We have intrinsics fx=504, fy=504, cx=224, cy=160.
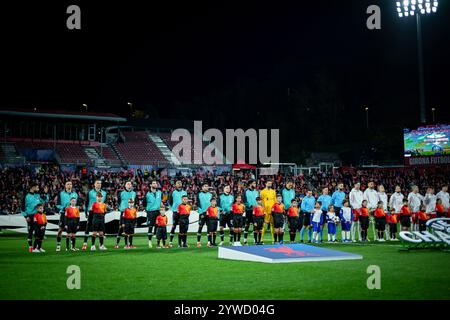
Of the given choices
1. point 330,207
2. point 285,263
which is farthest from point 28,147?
point 285,263

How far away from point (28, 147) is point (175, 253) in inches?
1382

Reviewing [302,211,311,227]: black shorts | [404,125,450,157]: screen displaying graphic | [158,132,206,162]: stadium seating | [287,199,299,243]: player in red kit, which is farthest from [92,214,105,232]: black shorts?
[158,132,206,162]: stadium seating

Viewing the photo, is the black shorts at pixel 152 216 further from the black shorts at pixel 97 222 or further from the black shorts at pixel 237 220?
the black shorts at pixel 237 220

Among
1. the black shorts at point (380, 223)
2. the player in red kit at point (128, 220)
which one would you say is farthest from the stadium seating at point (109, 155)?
the black shorts at point (380, 223)

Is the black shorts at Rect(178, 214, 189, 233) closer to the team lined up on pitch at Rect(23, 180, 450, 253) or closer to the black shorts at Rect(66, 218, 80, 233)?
the team lined up on pitch at Rect(23, 180, 450, 253)

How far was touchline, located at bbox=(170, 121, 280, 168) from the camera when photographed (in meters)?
53.1

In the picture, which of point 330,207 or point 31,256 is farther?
point 330,207

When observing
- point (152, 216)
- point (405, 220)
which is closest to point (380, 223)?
point (405, 220)

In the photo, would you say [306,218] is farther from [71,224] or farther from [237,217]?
[71,224]

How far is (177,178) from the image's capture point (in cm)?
3938

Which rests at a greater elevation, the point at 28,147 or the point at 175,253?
the point at 28,147

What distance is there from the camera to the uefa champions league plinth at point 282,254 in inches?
525
